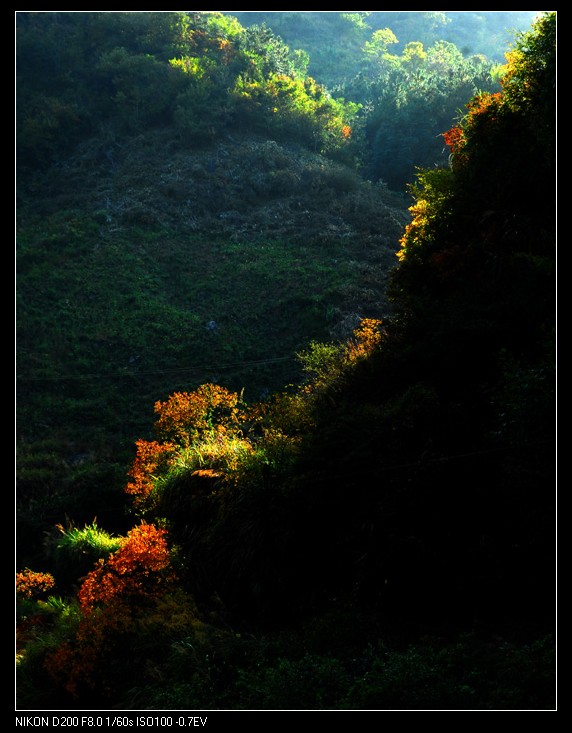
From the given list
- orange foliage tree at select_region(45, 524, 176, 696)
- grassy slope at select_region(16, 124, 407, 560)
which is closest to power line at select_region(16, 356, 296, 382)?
grassy slope at select_region(16, 124, 407, 560)

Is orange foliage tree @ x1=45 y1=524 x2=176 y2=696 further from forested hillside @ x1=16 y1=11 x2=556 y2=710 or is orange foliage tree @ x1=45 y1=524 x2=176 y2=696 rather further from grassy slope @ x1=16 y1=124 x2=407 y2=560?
grassy slope @ x1=16 y1=124 x2=407 y2=560

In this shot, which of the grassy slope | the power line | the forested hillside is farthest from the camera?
the power line

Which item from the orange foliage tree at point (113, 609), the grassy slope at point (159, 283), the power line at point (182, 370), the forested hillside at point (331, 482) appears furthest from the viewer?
the power line at point (182, 370)

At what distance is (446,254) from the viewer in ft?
48.1

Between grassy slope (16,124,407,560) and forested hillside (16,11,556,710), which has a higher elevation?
grassy slope (16,124,407,560)

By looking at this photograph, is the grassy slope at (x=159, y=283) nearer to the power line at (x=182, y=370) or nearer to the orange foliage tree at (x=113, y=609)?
the power line at (x=182, y=370)

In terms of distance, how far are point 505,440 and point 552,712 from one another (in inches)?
160

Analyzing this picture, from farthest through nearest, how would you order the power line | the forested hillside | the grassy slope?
the power line < the grassy slope < the forested hillside

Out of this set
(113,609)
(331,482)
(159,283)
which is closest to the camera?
(331,482)

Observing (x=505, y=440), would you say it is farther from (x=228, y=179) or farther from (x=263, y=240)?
(x=228, y=179)

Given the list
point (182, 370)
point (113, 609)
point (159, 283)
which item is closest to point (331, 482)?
point (113, 609)

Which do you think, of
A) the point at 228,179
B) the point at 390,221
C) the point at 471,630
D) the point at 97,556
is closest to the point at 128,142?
the point at 228,179

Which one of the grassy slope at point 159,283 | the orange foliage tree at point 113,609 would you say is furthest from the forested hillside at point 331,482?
the grassy slope at point 159,283

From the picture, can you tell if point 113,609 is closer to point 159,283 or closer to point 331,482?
point 331,482
